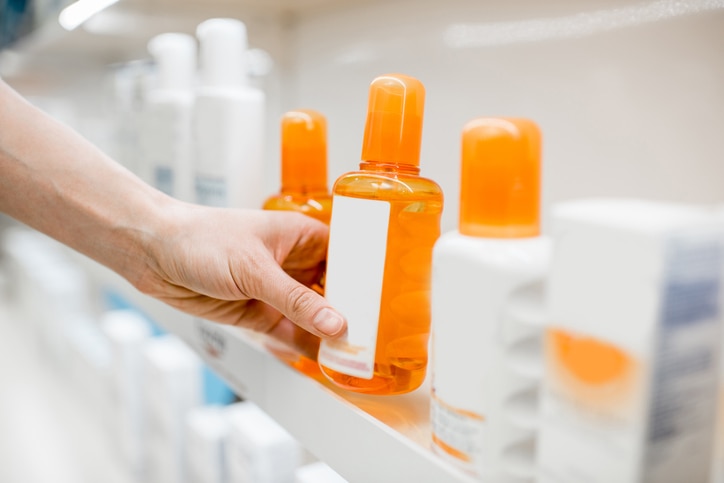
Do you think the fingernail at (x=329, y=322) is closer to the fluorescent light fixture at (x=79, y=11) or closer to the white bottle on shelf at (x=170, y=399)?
the white bottle on shelf at (x=170, y=399)

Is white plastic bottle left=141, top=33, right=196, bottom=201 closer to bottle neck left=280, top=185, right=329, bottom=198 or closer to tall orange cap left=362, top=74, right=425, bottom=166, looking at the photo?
bottle neck left=280, top=185, right=329, bottom=198

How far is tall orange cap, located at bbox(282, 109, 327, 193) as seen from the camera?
45 cm

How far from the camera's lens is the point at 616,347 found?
0.21m

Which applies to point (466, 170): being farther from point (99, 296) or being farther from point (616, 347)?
point (99, 296)

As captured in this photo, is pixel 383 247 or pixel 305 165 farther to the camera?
pixel 305 165

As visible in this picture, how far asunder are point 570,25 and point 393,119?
182 mm

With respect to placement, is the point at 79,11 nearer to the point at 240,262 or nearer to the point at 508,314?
the point at 240,262

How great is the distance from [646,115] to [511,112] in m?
0.12

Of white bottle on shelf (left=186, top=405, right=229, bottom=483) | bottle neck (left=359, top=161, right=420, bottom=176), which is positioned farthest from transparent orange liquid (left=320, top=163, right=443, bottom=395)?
white bottle on shelf (left=186, top=405, right=229, bottom=483)

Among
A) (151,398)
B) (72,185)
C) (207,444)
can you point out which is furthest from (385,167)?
(151,398)

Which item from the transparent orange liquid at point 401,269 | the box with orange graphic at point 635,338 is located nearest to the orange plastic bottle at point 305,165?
the transparent orange liquid at point 401,269

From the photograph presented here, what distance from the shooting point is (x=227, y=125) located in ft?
1.71

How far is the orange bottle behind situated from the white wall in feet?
0.47

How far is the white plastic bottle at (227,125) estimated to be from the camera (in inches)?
20.6
